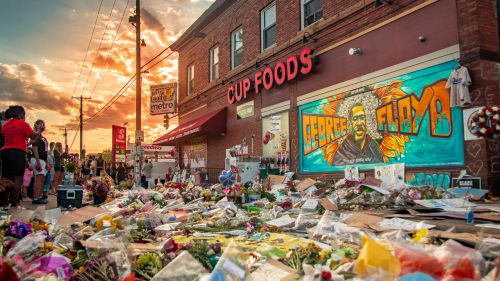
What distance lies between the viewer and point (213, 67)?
63.4ft

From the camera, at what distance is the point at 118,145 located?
2600 centimetres

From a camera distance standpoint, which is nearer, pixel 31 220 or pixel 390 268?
pixel 390 268

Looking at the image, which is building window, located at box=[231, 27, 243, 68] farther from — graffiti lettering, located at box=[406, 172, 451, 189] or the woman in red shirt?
the woman in red shirt

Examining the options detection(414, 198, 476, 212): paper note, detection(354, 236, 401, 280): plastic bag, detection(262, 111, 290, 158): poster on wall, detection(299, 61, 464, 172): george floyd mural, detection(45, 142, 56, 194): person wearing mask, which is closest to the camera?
detection(354, 236, 401, 280): plastic bag

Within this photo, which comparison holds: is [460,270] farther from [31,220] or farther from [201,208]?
[201,208]

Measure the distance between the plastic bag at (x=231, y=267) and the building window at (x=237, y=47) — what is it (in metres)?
14.8

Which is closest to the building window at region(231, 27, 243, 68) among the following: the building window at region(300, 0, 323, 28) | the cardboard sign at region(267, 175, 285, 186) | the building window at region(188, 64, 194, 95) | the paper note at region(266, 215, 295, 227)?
the building window at region(300, 0, 323, 28)

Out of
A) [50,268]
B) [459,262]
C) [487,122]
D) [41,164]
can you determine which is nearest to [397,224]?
[459,262]

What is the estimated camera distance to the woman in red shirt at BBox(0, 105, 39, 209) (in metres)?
6.77

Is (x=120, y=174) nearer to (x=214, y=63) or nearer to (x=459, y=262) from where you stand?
(x=214, y=63)

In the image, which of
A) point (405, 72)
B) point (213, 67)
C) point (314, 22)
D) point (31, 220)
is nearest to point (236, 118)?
point (213, 67)

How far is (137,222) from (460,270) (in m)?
4.29

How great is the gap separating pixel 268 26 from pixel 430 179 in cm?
887

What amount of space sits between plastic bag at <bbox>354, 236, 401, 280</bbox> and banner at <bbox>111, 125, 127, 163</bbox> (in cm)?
2435
